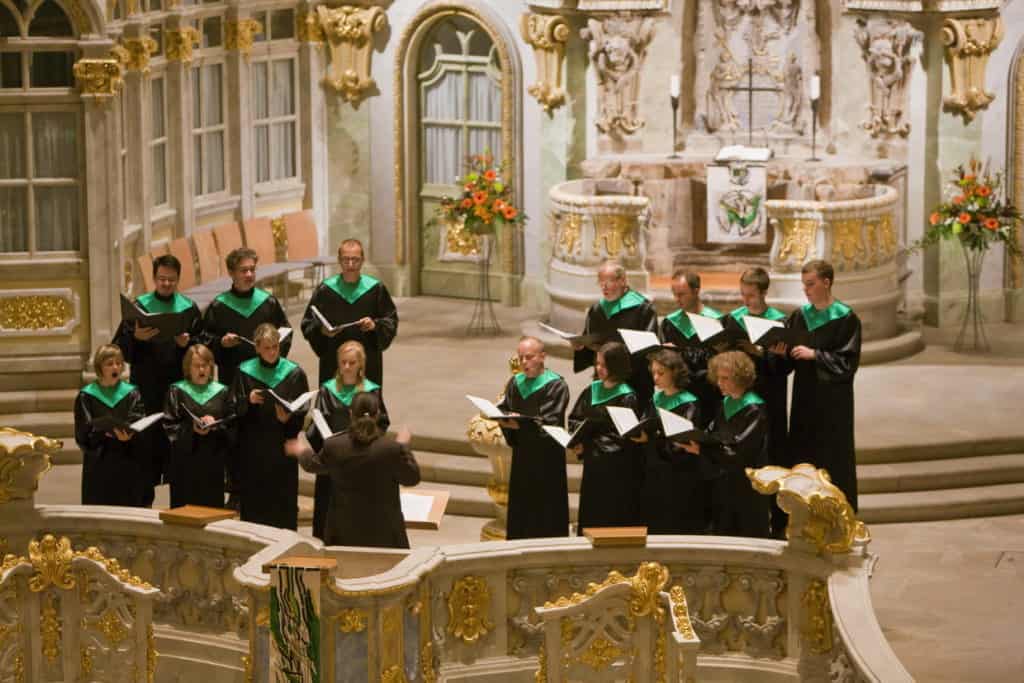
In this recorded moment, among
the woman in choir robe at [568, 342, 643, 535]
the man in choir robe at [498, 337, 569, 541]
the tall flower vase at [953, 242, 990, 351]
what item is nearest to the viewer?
the woman in choir robe at [568, 342, 643, 535]

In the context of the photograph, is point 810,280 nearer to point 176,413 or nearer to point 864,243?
point 176,413

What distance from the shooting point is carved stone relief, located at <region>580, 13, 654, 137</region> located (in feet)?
57.1

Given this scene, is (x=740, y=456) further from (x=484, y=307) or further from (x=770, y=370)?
(x=484, y=307)

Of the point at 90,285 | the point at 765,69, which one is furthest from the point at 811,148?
the point at 90,285

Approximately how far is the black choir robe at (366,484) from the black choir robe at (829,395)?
312cm

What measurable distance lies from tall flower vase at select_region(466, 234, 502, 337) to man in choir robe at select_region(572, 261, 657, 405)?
470 cm

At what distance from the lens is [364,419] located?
957cm

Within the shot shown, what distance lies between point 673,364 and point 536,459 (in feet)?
3.44

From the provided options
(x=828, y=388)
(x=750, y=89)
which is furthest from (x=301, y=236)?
(x=828, y=388)

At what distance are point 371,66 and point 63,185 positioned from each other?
4.34 metres

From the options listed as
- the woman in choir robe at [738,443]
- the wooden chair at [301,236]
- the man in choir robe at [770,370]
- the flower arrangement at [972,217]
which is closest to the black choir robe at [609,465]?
the woman in choir robe at [738,443]

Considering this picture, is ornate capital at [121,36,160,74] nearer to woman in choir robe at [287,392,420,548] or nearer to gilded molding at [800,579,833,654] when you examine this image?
woman in choir robe at [287,392,420,548]

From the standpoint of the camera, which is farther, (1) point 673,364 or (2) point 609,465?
(2) point 609,465

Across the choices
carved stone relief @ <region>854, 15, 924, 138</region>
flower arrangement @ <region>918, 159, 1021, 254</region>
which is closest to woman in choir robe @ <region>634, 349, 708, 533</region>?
flower arrangement @ <region>918, 159, 1021, 254</region>
